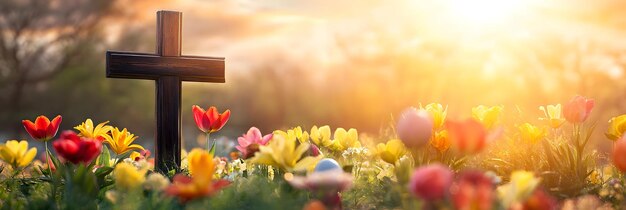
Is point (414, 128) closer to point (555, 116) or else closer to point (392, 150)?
point (392, 150)

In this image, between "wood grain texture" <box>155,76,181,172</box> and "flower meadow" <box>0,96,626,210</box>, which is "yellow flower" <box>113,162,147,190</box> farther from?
"wood grain texture" <box>155,76,181,172</box>

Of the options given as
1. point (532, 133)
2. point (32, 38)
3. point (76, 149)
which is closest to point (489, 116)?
point (532, 133)

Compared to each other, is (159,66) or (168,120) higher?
(159,66)

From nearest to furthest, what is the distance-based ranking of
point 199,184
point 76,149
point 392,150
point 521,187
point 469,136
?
point 521,187 → point 469,136 → point 199,184 → point 76,149 → point 392,150

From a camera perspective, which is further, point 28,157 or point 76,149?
point 28,157

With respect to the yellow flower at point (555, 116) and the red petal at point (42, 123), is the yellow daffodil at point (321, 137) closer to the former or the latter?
the yellow flower at point (555, 116)

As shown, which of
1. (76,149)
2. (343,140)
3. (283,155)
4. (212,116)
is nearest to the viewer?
(283,155)
